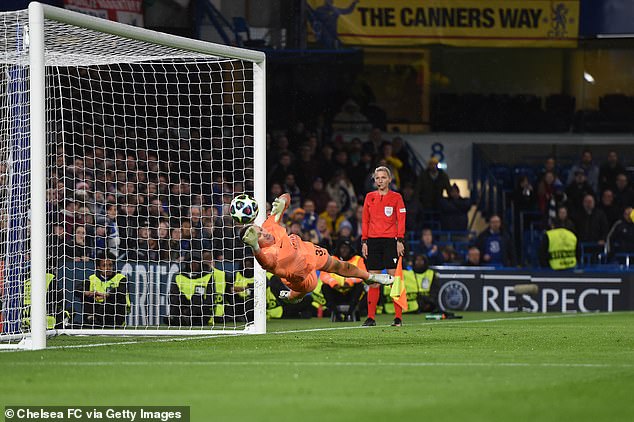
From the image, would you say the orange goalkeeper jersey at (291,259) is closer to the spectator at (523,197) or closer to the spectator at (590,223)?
the spectator at (590,223)

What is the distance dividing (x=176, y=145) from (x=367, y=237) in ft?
18.8

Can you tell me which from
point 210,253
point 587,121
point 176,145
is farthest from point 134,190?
point 587,121

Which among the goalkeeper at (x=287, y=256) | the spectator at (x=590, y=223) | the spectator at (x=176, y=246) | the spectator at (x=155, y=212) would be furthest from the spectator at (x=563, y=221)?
the goalkeeper at (x=287, y=256)

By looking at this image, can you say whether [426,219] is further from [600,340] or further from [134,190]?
[600,340]

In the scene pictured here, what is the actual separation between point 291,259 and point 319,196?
12.0 m

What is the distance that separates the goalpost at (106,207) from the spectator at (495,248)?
4.46m

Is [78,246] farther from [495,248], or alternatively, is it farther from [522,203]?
[522,203]

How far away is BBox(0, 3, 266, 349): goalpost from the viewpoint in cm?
1166

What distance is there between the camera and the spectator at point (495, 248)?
22.0 m

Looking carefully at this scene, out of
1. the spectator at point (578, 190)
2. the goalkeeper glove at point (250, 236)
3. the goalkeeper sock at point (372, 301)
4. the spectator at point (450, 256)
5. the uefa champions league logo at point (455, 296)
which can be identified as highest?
the spectator at point (578, 190)

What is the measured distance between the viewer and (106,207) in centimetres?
1736

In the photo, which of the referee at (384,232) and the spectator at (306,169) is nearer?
the referee at (384,232)

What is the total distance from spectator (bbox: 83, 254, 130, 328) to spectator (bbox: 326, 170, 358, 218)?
8033mm

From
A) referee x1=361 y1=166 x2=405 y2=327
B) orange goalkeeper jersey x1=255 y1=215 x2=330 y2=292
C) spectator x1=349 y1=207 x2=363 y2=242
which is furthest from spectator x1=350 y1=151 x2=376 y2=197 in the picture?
orange goalkeeper jersey x1=255 y1=215 x2=330 y2=292
